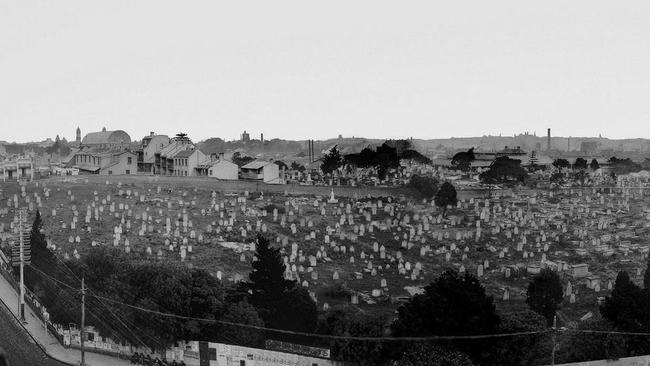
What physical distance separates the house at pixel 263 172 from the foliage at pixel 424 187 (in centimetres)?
1333

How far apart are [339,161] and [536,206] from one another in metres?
20.7

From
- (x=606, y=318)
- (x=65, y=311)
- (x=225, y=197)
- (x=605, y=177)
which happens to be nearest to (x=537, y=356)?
(x=606, y=318)

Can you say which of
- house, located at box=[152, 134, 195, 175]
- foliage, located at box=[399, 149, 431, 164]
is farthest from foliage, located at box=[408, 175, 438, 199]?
house, located at box=[152, 134, 195, 175]

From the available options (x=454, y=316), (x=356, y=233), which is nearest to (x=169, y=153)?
(x=356, y=233)

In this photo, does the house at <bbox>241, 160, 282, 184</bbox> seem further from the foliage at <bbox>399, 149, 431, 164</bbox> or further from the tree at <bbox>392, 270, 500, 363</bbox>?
the tree at <bbox>392, 270, 500, 363</bbox>

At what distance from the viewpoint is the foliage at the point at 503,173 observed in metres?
55.0

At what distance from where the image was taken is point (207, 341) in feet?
70.2

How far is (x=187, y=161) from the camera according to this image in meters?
57.0

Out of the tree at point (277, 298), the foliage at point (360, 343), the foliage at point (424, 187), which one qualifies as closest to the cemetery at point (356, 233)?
the foliage at point (424, 187)

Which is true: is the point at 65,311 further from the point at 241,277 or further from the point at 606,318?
the point at 606,318

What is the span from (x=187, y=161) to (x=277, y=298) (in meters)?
36.0

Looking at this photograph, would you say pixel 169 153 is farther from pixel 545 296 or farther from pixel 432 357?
pixel 432 357

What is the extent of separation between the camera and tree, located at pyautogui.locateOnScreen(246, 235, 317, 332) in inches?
890

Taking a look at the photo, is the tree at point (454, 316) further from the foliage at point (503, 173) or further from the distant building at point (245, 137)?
the distant building at point (245, 137)
